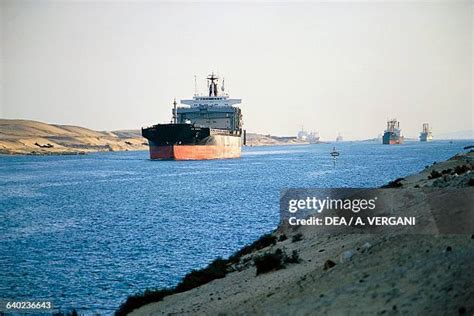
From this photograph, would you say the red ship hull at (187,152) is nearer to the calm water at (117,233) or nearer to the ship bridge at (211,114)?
the ship bridge at (211,114)

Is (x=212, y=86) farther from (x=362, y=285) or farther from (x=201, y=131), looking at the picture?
(x=362, y=285)

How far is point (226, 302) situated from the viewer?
1241cm

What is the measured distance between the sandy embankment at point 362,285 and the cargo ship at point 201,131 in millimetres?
77907

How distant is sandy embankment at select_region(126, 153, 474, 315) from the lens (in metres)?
8.75

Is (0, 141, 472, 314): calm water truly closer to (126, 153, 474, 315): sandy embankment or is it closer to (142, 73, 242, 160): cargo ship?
(126, 153, 474, 315): sandy embankment

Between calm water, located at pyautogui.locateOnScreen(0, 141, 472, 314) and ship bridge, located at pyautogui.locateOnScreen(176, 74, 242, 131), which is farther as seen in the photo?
ship bridge, located at pyautogui.locateOnScreen(176, 74, 242, 131)

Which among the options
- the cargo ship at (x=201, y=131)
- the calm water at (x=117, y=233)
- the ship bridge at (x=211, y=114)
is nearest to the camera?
the calm water at (x=117, y=233)

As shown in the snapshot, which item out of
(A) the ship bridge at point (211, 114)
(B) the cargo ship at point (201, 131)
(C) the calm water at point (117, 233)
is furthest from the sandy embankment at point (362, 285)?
(A) the ship bridge at point (211, 114)

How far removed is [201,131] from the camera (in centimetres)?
9450

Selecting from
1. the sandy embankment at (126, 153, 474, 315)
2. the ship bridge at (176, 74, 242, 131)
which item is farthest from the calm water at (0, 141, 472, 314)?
the ship bridge at (176, 74, 242, 131)

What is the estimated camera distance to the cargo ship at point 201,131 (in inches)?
3711

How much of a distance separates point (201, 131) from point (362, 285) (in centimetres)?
8566

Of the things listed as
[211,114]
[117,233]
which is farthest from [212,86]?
[117,233]

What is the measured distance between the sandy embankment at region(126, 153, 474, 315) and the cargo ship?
77.9m
